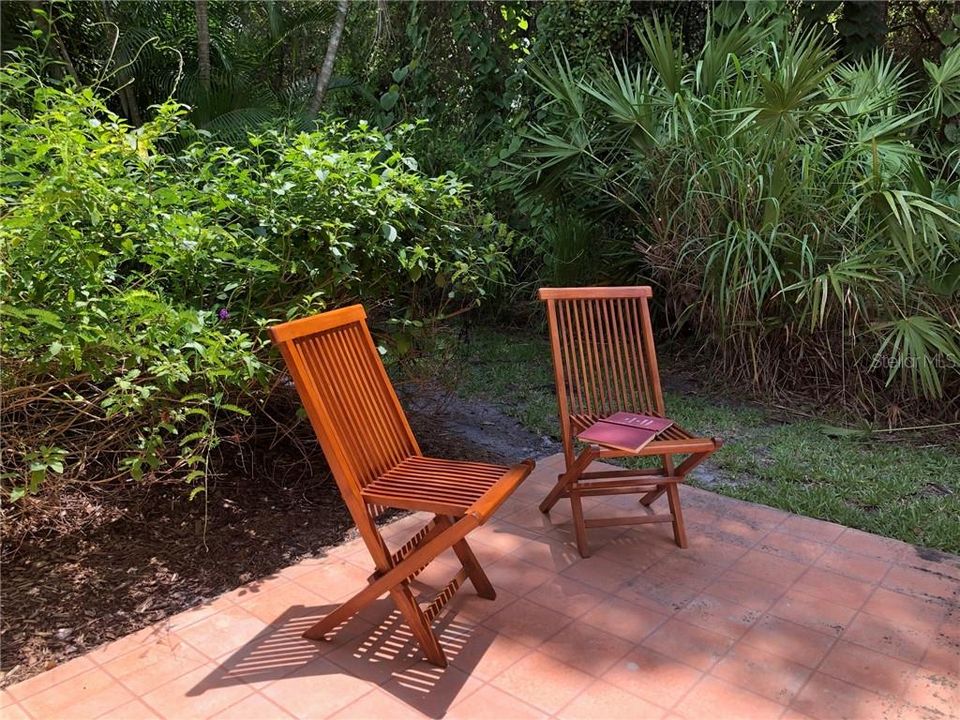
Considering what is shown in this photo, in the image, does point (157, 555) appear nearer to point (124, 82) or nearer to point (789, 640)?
point (789, 640)

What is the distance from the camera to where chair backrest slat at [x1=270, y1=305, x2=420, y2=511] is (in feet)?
7.50

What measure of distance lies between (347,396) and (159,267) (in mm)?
930

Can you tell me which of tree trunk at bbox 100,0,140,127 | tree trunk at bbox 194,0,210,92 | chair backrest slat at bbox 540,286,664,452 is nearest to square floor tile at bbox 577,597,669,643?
chair backrest slat at bbox 540,286,664,452

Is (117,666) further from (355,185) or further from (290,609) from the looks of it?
(355,185)

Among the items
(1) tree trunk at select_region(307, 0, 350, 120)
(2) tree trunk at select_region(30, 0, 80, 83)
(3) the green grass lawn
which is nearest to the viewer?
(3) the green grass lawn

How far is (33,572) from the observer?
2801 mm

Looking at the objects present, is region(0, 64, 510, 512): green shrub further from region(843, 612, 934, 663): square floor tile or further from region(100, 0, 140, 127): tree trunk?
region(100, 0, 140, 127): tree trunk

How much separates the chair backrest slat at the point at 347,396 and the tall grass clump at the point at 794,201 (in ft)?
9.99

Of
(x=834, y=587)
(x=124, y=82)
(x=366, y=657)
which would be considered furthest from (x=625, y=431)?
(x=124, y=82)

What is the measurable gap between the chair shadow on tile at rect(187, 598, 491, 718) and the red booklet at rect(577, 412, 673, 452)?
878 mm

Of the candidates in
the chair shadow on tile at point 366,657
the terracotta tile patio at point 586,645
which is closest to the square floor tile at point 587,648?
the terracotta tile patio at point 586,645

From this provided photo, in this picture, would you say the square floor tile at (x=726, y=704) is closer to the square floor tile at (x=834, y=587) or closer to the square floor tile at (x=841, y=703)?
the square floor tile at (x=841, y=703)

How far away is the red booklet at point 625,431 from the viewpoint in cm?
289

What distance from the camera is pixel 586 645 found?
2.47 meters
